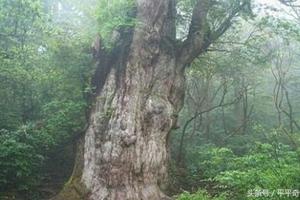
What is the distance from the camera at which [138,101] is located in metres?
9.77

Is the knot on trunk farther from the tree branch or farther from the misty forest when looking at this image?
the tree branch

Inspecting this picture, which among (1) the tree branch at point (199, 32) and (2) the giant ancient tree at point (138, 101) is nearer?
(2) the giant ancient tree at point (138, 101)

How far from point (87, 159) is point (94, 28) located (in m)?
3.56

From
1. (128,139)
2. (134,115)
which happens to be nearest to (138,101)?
(134,115)

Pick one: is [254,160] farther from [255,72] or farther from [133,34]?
[255,72]

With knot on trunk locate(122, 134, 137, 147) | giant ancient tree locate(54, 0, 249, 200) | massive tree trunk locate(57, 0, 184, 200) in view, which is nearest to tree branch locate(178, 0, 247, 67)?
giant ancient tree locate(54, 0, 249, 200)

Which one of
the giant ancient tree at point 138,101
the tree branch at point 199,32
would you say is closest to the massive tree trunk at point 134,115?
the giant ancient tree at point 138,101

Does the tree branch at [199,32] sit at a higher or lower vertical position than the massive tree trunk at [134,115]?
higher

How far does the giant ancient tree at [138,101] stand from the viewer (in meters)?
9.07

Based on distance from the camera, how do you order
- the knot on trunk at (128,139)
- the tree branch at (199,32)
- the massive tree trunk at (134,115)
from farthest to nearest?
the tree branch at (199,32)
the knot on trunk at (128,139)
the massive tree trunk at (134,115)

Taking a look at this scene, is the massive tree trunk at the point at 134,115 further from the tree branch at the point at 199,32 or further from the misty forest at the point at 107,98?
the tree branch at the point at 199,32

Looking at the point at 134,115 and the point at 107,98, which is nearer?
the point at 134,115

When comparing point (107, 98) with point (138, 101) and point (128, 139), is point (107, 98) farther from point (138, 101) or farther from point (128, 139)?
point (128, 139)

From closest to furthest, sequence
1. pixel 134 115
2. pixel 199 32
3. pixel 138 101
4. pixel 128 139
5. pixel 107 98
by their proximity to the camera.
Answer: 1. pixel 128 139
2. pixel 134 115
3. pixel 138 101
4. pixel 107 98
5. pixel 199 32
